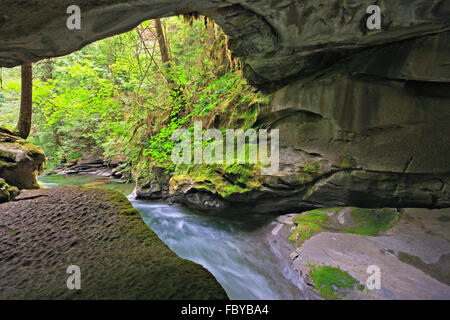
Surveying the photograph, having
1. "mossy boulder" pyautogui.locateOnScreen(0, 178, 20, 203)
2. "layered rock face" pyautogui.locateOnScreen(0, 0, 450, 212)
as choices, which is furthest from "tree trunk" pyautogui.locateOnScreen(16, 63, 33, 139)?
"layered rock face" pyautogui.locateOnScreen(0, 0, 450, 212)

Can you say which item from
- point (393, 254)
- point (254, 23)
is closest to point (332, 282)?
point (393, 254)

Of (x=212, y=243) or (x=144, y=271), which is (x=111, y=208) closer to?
(x=144, y=271)

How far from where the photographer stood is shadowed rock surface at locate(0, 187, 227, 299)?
1.45 metres

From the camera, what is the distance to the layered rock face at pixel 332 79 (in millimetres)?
2357

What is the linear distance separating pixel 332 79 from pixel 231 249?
443 cm

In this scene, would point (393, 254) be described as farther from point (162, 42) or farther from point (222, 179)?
point (162, 42)

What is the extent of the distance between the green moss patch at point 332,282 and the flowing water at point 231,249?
1.44 ft

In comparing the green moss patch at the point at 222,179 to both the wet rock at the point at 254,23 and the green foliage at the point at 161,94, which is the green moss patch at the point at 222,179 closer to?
the green foliage at the point at 161,94

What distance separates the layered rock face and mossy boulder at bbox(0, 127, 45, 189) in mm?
4586

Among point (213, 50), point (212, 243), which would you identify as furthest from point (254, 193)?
→ point (213, 50)

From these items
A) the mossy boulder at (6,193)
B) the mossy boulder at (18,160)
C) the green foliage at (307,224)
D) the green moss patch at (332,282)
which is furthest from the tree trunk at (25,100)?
the green moss patch at (332,282)

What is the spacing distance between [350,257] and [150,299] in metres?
3.07

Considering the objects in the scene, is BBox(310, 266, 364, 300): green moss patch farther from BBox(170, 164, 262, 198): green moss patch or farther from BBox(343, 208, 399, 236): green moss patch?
BBox(170, 164, 262, 198): green moss patch

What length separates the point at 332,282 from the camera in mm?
2748
